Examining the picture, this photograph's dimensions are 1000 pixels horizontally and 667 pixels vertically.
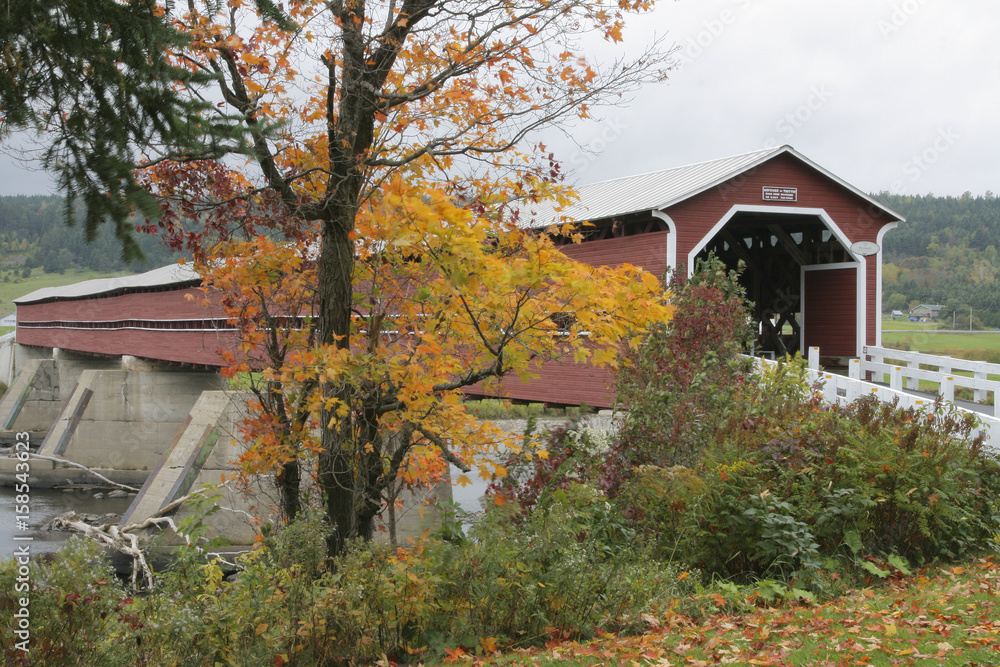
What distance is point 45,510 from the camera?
19.5 m

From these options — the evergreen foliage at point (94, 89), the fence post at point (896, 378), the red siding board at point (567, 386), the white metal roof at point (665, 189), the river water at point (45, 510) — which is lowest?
the river water at point (45, 510)

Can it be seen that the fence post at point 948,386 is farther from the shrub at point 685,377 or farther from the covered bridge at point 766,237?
the covered bridge at point 766,237

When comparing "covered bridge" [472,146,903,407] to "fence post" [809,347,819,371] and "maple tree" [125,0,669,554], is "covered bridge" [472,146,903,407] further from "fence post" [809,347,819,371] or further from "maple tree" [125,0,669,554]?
"maple tree" [125,0,669,554]

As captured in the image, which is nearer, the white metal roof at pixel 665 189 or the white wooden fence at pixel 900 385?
the white wooden fence at pixel 900 385

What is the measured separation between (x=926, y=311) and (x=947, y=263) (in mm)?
3940

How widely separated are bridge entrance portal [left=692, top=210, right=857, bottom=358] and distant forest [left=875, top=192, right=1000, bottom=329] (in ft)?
90.4

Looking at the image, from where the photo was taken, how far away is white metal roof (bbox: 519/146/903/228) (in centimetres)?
1264

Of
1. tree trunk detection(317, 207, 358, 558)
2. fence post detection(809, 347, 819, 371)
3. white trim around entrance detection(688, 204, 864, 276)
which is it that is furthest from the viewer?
white trim around entrance detection(688, 204, 864, 276)

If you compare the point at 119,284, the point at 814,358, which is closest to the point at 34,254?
the point at 119,284

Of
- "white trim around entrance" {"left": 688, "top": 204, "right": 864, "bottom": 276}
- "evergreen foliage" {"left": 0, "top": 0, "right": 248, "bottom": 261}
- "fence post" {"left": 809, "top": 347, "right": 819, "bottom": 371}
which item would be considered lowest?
"fence post" {"left": 809, "top": 347, "right": 819, "bottom": 371}

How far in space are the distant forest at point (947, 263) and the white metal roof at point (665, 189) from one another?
99.9 ft

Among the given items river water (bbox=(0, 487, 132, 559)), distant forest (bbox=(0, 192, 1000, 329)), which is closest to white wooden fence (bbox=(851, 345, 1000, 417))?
river water (bbox=(0, 487, 132, 559))

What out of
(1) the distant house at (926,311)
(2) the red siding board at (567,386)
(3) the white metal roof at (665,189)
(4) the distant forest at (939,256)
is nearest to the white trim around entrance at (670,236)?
(3) the white metal roof at (665,189)

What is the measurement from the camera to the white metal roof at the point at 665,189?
12.6 meters
